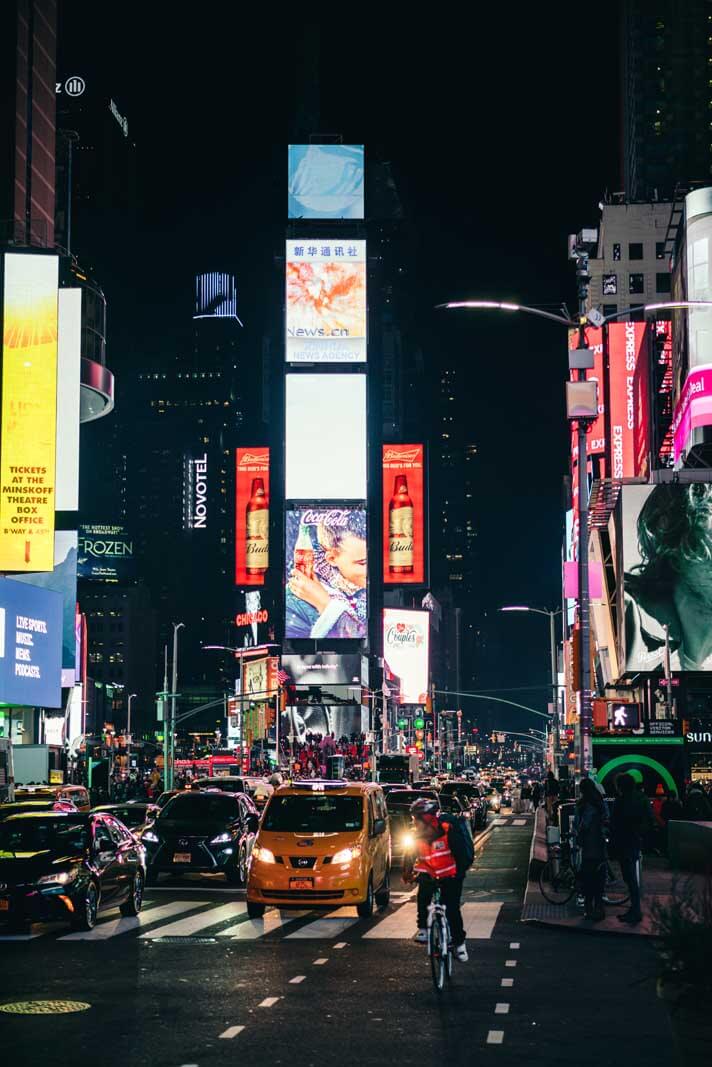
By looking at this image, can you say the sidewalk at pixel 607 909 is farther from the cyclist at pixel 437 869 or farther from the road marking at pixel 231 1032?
the road marking at pixel 231 1032

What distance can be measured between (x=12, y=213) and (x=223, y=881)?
56337 mm

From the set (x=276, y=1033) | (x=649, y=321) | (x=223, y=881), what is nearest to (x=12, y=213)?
(x=649, y=321)

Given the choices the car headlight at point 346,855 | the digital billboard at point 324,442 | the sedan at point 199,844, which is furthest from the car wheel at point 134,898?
the digital billboard at point 324,442

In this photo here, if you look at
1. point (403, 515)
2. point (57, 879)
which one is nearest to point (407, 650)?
point (403, 515)

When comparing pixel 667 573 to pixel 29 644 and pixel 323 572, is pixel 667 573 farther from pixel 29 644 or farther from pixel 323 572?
pixel 323 572

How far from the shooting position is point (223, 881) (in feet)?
90.8

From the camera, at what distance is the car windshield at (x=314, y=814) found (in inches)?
853

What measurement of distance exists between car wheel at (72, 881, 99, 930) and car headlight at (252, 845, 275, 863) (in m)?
2.56

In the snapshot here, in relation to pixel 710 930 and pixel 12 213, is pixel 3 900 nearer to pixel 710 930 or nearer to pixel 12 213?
pixel 710 930

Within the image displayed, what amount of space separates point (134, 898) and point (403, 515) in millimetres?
128558

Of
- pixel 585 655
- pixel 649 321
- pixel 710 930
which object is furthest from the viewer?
pixel 649 321

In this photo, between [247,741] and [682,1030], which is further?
[247,741]

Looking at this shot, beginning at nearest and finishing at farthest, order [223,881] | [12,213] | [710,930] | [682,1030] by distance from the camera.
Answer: [682,1030], [710,930], [223,881], [12,213]

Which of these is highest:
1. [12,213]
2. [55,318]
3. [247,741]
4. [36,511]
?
[12,213]
